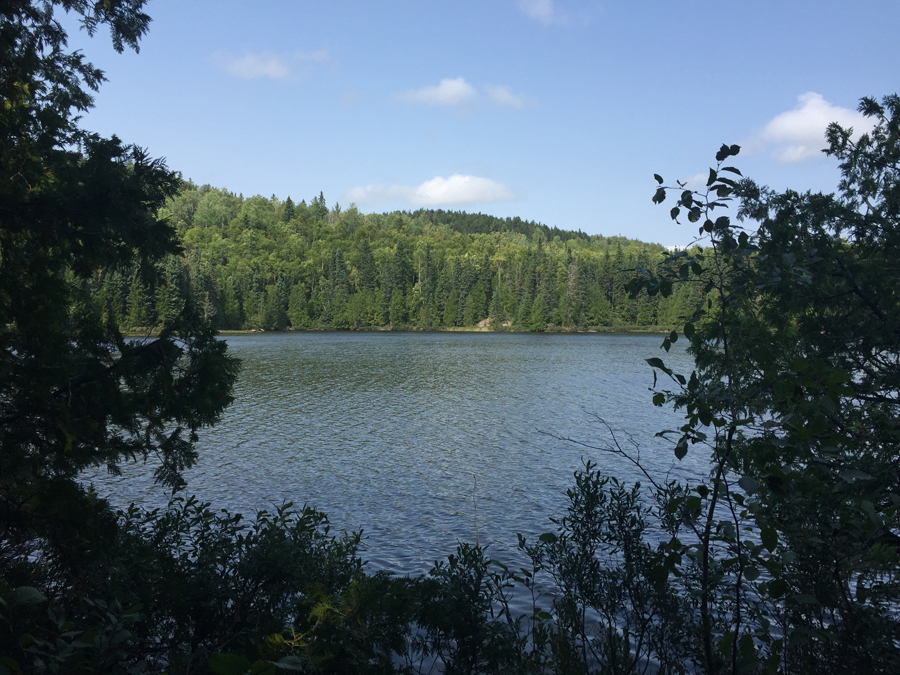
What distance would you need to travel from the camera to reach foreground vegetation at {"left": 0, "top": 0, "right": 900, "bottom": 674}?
10.1ft

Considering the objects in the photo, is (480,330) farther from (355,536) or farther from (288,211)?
(355,536)

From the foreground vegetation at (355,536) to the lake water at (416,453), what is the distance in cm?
112

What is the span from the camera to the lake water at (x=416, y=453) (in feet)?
40.5

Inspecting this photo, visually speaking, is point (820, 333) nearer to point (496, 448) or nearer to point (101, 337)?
point (101, 337)

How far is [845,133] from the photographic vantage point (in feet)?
22.3

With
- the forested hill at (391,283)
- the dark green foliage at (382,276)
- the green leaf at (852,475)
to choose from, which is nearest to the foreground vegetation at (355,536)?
the green leaf at (852,475)

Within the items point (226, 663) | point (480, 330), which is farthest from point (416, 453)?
point (480, 330)

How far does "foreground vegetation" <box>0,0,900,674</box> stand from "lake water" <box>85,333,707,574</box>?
1117 millimetres

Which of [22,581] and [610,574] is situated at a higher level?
[22,581]

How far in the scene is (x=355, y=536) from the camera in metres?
5.26

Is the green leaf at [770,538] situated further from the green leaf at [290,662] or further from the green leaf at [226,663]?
the green leaf at [226,663]

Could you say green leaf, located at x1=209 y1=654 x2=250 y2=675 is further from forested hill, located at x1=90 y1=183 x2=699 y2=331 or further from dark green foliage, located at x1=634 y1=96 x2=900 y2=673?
forested hill, located at x1=90 y1=183 x2=699 y2=331

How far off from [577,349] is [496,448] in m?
47.8

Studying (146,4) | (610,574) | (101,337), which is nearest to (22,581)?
(101,337)
